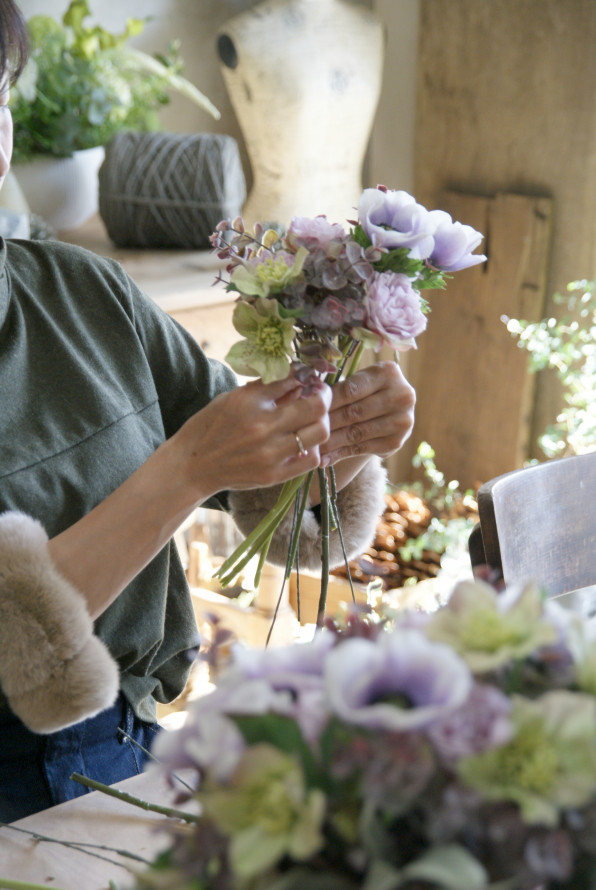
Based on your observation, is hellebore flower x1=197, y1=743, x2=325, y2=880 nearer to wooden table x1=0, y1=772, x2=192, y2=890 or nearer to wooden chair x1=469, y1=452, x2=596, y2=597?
wooden table x1=0, y1=772, x2=192, y2=890

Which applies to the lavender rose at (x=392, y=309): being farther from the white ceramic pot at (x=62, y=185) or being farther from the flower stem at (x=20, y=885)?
the white ceramic pot at (x=62, y=185)

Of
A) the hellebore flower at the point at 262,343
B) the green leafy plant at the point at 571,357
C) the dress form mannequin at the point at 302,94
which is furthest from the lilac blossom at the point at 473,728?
the dress form mannequin at the point at 302,94

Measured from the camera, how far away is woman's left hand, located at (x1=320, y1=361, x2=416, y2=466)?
0.90 m

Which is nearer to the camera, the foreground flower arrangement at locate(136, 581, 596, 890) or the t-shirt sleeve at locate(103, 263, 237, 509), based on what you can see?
the foreground flower arrangement at locate(136, 581, 596, 890)

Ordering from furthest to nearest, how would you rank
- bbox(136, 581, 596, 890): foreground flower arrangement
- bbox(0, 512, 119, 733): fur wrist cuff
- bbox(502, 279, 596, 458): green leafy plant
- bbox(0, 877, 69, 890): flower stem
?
bbox(502, 279, 596, 458): green leafy plant
bbox(0, 512, 119, 733): fur wrist cuff
bbox(0, 877, 69, 890): flower stem
bbox(136, 581, 596, 890): foreground flower arrangement

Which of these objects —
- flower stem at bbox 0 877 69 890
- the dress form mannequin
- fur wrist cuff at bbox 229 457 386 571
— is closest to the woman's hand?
fur wrist cuff at bbox 229 457 386 571

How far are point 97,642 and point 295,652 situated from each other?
49 centimetres

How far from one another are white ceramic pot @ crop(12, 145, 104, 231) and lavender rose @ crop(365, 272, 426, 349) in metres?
1.35

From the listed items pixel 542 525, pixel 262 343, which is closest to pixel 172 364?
pixel 262 343

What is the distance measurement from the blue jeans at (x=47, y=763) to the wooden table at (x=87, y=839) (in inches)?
7.1

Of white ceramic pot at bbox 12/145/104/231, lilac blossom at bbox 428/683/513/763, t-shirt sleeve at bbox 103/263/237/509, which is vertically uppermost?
lilac blossom at bbox 428/683/513/763

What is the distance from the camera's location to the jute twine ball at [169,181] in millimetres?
1944

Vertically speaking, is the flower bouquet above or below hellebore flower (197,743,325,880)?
above

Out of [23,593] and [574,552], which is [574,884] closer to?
[23,593]
